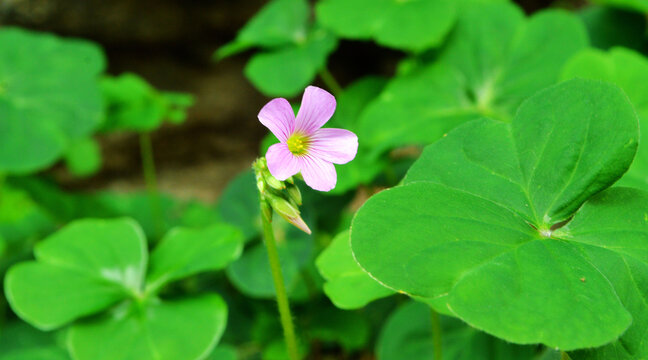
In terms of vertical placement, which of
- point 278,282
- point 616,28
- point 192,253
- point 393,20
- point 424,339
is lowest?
point 424,339

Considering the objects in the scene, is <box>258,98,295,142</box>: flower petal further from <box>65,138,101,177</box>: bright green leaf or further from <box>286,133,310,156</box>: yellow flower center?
<box>65,138,101,177</box>: bright green leaf

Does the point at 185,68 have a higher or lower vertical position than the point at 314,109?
lower

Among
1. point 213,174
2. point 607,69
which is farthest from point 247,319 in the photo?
point 213,174

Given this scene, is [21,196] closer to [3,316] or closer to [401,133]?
[3,316]

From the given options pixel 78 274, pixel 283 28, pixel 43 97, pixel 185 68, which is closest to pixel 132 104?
pixel 43 97

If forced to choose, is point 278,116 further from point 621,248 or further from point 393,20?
point 393,20

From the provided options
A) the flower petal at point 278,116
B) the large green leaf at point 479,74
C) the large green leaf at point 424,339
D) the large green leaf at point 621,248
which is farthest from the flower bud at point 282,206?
the large green leaf at point 479,74

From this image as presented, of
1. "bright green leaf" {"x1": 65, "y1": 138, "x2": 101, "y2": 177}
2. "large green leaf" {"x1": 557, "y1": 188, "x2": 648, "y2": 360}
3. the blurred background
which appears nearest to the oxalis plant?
"large green leaf" {"x1": 557, "y1": 188, "x2": 648, "y2": 360}
